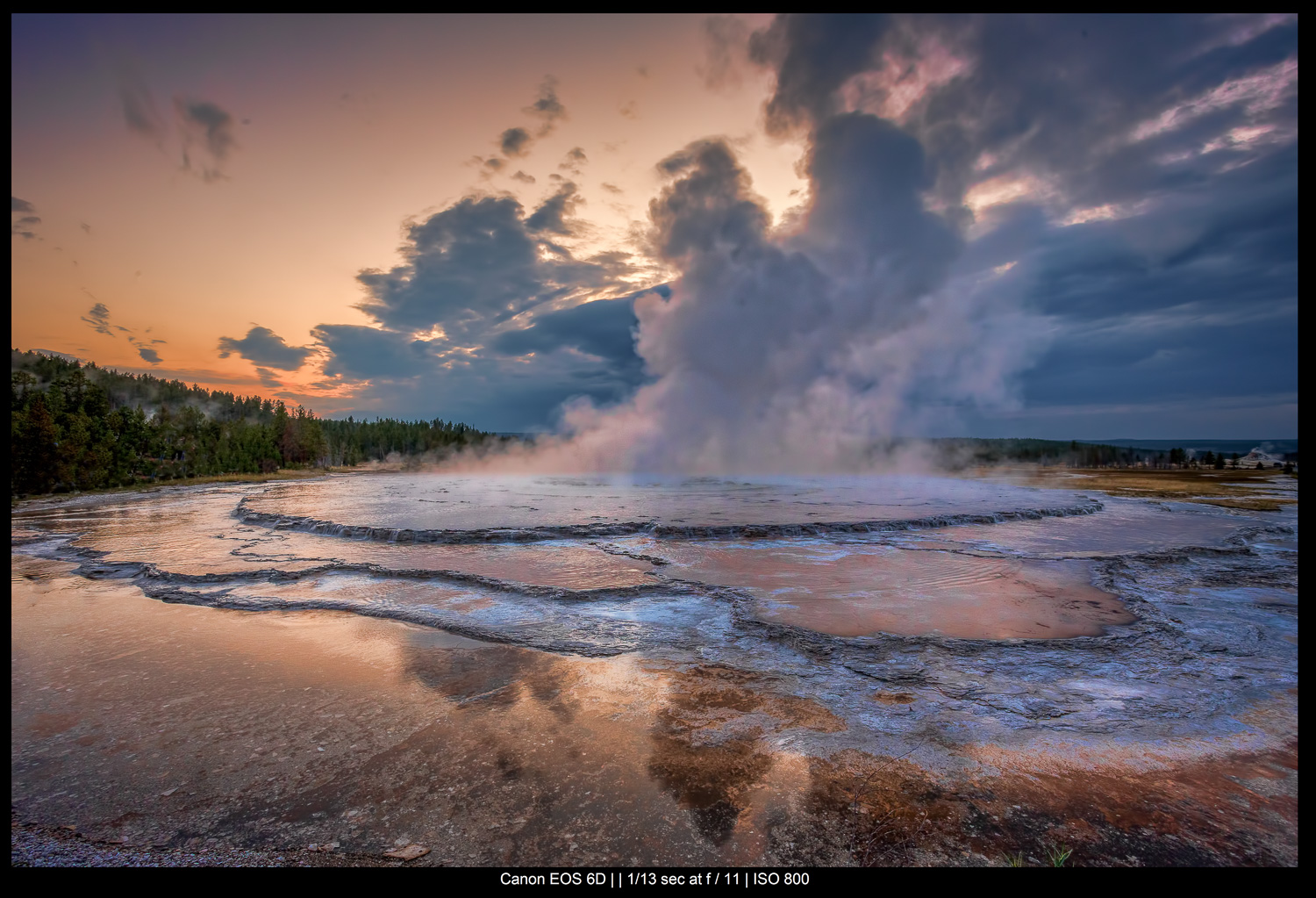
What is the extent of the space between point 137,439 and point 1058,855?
195 feet

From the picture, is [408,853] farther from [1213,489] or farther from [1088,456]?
[1088,456]

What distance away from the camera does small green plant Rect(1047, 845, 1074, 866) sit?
9.83ft

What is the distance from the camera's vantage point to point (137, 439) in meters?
42.3

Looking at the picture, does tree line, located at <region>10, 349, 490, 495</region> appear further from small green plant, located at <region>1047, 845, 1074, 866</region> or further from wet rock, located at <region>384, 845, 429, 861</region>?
small green plant, located at <region>1047, 845, 1074, 866</region>

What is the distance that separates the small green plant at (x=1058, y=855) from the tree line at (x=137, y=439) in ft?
117

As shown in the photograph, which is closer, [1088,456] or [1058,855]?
[1058,855]

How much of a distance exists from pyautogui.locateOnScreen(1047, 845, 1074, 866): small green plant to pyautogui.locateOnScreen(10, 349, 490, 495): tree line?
1400 inches

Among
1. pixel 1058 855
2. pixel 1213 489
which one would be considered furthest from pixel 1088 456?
pixel 1058 855

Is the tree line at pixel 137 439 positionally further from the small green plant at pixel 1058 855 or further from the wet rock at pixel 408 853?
the small green plant at pixel 1058 855

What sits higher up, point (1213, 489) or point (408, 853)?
point (1213, 489)

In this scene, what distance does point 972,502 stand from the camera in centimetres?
2223

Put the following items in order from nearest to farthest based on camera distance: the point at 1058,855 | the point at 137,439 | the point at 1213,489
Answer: the point at 1058,855
the point at 1213,489
the point at 137,439
